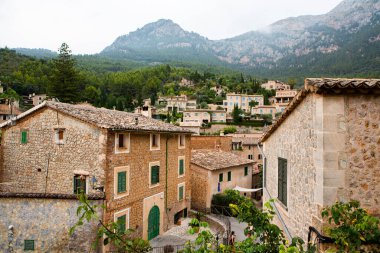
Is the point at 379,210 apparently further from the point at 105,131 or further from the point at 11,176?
the point at 11,176

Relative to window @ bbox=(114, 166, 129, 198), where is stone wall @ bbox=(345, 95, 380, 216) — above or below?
above

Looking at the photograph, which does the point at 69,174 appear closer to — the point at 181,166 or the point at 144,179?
the point at 144,179

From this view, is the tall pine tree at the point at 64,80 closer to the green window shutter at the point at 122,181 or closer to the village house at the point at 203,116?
the village house at the point at 203,116

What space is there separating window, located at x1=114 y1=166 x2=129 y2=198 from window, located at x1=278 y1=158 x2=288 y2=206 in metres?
8.18

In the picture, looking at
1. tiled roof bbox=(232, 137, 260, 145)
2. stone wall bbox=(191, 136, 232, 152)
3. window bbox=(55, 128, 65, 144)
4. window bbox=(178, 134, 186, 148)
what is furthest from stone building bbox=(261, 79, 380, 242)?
tiled roof bbox=(232, 137, 260, 145)

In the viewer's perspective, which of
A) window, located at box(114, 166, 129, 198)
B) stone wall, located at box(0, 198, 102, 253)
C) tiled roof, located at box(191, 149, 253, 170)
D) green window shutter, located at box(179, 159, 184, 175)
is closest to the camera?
stone wall, located at box(0, 198, 102, 253)

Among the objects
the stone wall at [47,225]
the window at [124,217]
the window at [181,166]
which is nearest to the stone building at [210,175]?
the window at [181,166]

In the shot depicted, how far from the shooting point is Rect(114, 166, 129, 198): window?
15.8 m

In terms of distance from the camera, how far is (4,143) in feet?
58.6

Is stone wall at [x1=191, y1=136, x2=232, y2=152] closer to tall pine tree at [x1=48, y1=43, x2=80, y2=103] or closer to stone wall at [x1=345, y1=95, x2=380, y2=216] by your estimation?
stone wall at [x1=345, y1=95, x2=380, y2=216]

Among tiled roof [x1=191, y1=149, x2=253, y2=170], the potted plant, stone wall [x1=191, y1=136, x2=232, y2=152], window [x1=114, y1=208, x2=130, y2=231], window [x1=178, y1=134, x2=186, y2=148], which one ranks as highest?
window [x1=178, y1=134, x2=186, y2=148]

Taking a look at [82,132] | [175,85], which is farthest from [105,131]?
[175,85]

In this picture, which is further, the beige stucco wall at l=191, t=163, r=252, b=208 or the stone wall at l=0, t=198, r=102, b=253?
the beige stucco wall at l=191, t=163, r=252, b=208

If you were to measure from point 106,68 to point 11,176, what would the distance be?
160 meters
